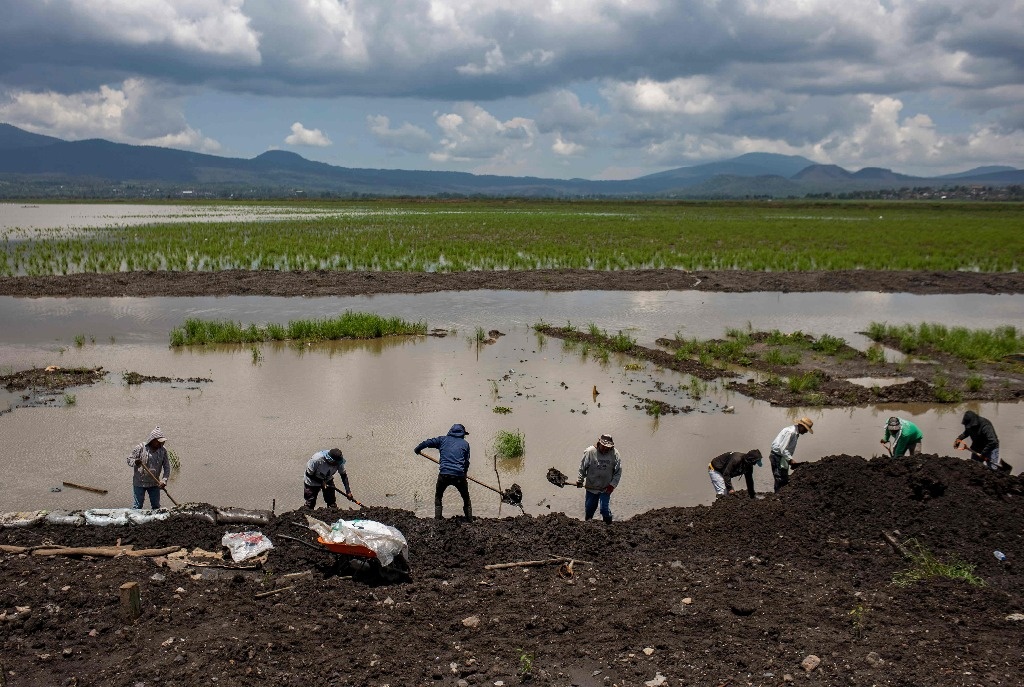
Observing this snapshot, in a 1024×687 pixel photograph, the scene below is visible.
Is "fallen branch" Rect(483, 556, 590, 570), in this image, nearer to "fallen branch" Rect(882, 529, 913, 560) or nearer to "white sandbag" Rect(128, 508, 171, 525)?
"fallen branch" Rect(882, 529, 913, 560)

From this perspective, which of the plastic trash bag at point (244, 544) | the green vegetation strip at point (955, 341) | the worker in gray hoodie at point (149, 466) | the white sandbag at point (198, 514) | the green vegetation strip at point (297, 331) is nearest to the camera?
the plastic trash bag at point (244, 544)

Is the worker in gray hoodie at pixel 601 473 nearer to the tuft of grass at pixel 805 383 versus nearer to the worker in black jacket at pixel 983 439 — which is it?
the worker in black jacket at pixel 983 439

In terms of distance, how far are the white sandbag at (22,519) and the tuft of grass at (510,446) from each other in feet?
18.4

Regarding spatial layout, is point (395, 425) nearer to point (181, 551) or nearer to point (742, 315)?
point (181, 551)

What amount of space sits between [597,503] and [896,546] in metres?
3.05

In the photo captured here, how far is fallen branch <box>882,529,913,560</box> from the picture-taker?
23.0 ft

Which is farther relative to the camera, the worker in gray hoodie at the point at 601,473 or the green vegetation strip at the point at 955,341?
the green vegetation strip at the point at 955,341

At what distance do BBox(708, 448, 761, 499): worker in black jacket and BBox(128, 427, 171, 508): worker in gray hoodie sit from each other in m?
6.38

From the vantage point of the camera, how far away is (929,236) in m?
46.6

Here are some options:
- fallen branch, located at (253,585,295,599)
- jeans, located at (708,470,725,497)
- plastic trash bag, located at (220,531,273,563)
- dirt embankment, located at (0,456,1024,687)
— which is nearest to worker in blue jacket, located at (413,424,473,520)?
Result: dirt embankment, located at (0,456,1024,687)

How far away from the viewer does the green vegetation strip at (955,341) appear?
17000 millimetres

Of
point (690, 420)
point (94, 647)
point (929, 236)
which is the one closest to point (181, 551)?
point (94, 647)

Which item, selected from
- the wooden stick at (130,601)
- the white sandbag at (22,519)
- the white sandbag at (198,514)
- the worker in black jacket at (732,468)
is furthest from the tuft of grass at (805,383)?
the white sandbag at (22,519)

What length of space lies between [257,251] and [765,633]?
3334 cm
